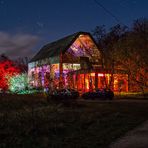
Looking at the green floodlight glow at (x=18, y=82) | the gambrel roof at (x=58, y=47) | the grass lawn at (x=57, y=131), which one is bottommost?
the grass lawn at (x=57, y=131)

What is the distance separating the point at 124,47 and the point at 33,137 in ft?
98.8

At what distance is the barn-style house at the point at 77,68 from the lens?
5450cm

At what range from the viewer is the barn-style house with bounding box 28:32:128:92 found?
54500mm

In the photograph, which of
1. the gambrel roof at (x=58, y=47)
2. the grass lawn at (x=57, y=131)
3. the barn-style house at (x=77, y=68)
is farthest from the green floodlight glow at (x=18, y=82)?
the grass lawn at (x=57, y=131)

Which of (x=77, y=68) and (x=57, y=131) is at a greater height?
(x=77, y=68)

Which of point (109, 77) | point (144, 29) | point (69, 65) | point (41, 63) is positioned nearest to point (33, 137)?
point (144, 29)

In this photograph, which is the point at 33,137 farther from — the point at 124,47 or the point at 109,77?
the point at 109,77

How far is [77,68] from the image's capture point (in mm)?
60031

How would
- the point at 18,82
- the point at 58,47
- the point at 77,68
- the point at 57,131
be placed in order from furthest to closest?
the point at 58,47 < the point at 77,68 < the point at 18,82 < the point at 57,131

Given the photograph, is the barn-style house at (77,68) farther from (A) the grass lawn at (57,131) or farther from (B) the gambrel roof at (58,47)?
(A) the grass lawn at (57,131)

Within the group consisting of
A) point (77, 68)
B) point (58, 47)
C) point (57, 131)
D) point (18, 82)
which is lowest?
point (57, 131)

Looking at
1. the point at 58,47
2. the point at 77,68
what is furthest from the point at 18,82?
the point at 58,47

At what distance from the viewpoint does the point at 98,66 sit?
2269 inches

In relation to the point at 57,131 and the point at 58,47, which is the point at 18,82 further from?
the point at 57,131
